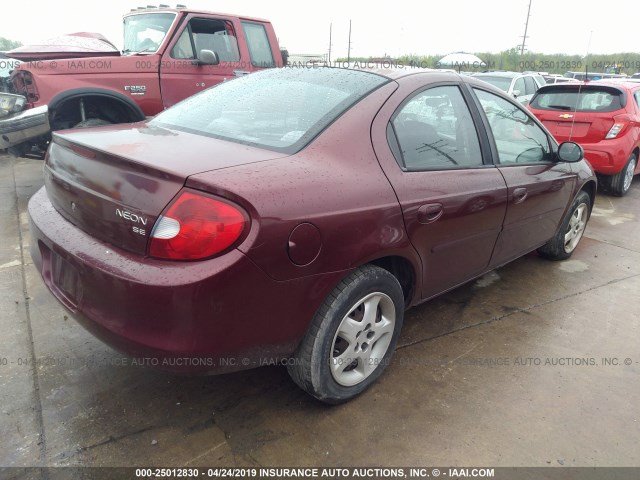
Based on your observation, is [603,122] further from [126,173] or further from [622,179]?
[126,173]

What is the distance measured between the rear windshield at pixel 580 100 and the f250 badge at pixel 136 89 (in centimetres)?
539

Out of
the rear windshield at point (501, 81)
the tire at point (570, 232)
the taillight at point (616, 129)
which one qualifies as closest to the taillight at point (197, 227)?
the tire at point (570, 232)

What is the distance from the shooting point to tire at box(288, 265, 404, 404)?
204 centimetres

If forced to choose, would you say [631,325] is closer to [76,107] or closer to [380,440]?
[380,440]

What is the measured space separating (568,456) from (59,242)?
92.6 inches

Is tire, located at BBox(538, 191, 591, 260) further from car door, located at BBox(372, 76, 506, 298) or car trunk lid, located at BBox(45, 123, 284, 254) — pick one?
car trunk lid, located at BBox(45, 123, 284, 254)

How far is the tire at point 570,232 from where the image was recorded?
4000 mm

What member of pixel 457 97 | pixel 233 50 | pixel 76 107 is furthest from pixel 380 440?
pixel 233 50

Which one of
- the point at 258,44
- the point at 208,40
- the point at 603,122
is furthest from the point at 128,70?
the point at 603,122

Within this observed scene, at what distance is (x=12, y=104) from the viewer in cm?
495

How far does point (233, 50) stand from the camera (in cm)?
598

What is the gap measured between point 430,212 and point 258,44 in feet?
15.8

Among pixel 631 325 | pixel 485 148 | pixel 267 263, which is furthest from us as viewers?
pixel 631 325

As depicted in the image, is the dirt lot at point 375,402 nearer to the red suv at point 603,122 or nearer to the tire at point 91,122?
the tire at point 91,122
